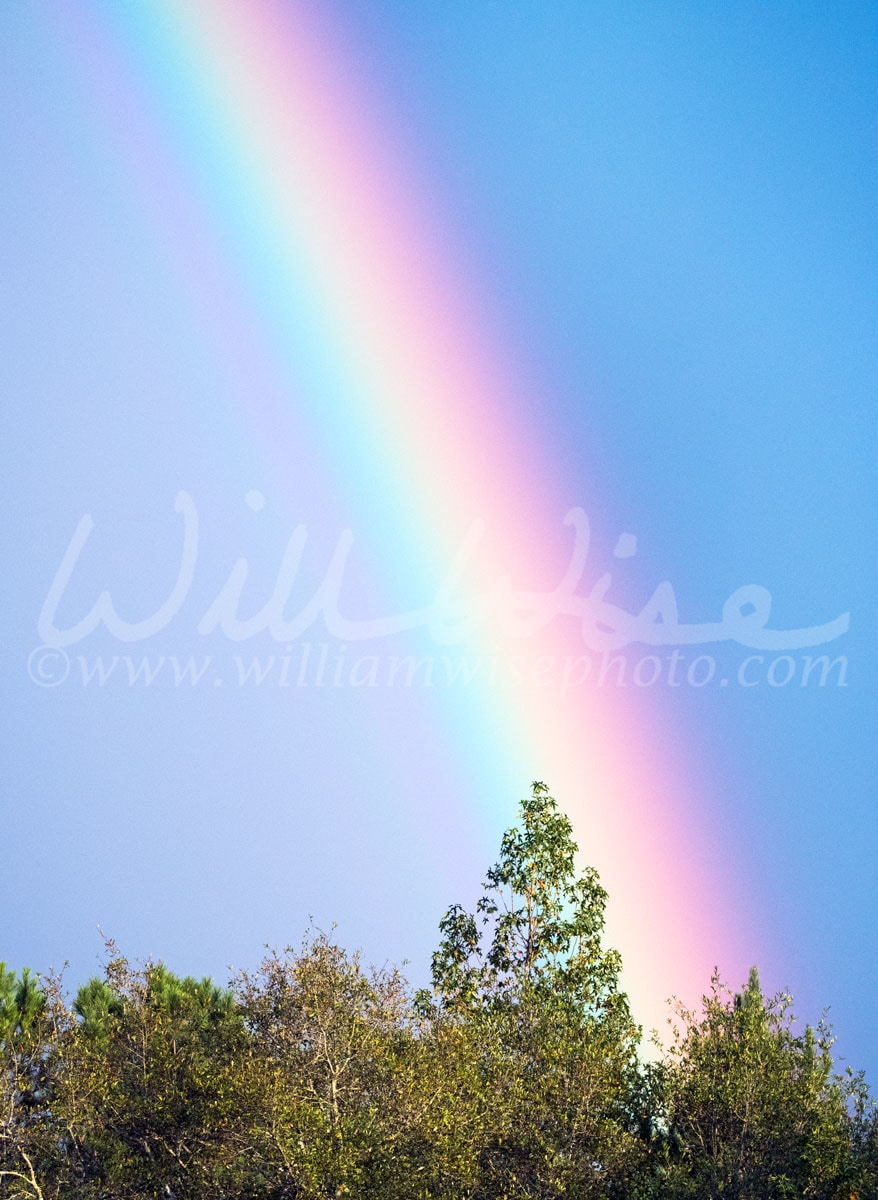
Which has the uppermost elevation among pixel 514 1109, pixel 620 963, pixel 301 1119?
pixel 620 963

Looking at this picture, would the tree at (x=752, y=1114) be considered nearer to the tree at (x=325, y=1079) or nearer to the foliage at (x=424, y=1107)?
the foliage at (x=424, y=1107)

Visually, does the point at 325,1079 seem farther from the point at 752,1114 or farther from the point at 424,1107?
the point at 752,1114

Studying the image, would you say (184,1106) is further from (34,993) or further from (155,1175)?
(34,993)

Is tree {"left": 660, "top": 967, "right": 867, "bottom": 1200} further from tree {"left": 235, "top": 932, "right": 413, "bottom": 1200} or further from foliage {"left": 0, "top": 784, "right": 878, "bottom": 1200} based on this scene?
tree {"left": 235, "top": 932, "right": 413, "bottom": 1200}

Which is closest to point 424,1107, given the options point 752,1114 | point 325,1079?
point 325,1079

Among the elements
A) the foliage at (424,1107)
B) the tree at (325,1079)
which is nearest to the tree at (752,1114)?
the foliage at (424,1107)

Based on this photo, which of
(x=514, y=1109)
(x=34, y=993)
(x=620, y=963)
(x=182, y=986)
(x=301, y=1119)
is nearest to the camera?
(x=301, y=1119)

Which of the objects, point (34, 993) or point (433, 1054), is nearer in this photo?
point (433, 1054)

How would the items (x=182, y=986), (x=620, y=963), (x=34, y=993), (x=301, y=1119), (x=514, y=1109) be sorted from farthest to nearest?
1. (x=182, y=986)
2. (x=34, y=993)
3. (x=620, y=963)
4. (x=514, y=1109)
5. (x=301, y=1119)

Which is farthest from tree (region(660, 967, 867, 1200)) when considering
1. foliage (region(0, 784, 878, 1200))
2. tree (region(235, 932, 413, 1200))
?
tree (region(235, 932, 413, 1200))

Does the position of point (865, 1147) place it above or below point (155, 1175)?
above

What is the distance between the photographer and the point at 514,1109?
2519 centimetres

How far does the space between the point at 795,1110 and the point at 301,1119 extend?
40.0ft

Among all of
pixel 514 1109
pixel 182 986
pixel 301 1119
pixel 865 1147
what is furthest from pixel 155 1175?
pixel 182 986
